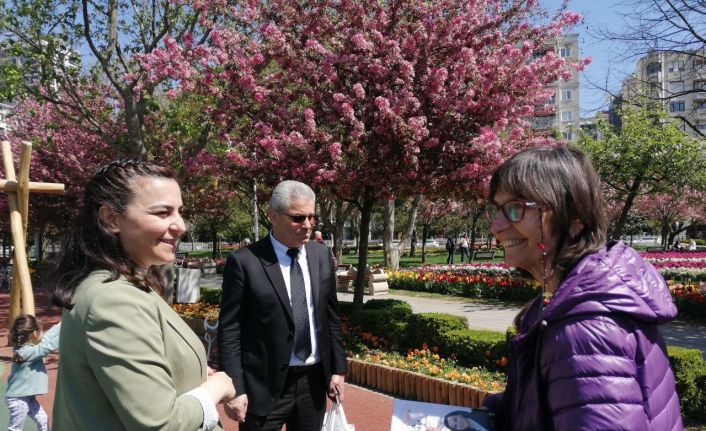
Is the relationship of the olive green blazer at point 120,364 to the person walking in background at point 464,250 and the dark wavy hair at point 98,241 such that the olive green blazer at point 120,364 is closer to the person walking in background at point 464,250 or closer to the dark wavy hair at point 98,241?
the dark wavy hair at point 98,241

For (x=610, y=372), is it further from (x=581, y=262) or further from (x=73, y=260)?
(x=73, y=260)

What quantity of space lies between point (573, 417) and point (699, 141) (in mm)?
18228

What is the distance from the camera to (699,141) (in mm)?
16453

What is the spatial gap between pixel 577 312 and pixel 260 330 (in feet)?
7.22

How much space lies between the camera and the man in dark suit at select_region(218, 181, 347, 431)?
3.13m

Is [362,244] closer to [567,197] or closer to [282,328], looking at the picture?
[282,328]

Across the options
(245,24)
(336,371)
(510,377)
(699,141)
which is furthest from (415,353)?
(699,141)

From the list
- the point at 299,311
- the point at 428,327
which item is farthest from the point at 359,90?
the point at 299,311

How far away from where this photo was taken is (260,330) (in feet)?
10.5

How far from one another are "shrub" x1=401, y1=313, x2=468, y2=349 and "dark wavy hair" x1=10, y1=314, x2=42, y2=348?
4.63 m

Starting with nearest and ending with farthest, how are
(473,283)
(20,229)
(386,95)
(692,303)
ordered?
(20,229) → (386,95) → (692,303) → (473,283)

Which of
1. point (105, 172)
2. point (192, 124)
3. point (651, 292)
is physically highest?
point (192, 124)

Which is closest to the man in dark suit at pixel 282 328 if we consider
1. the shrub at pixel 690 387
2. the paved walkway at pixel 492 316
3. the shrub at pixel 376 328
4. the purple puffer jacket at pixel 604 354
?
the purple puffer jacket at pixel 604 354

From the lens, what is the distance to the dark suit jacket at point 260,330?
3.13m
